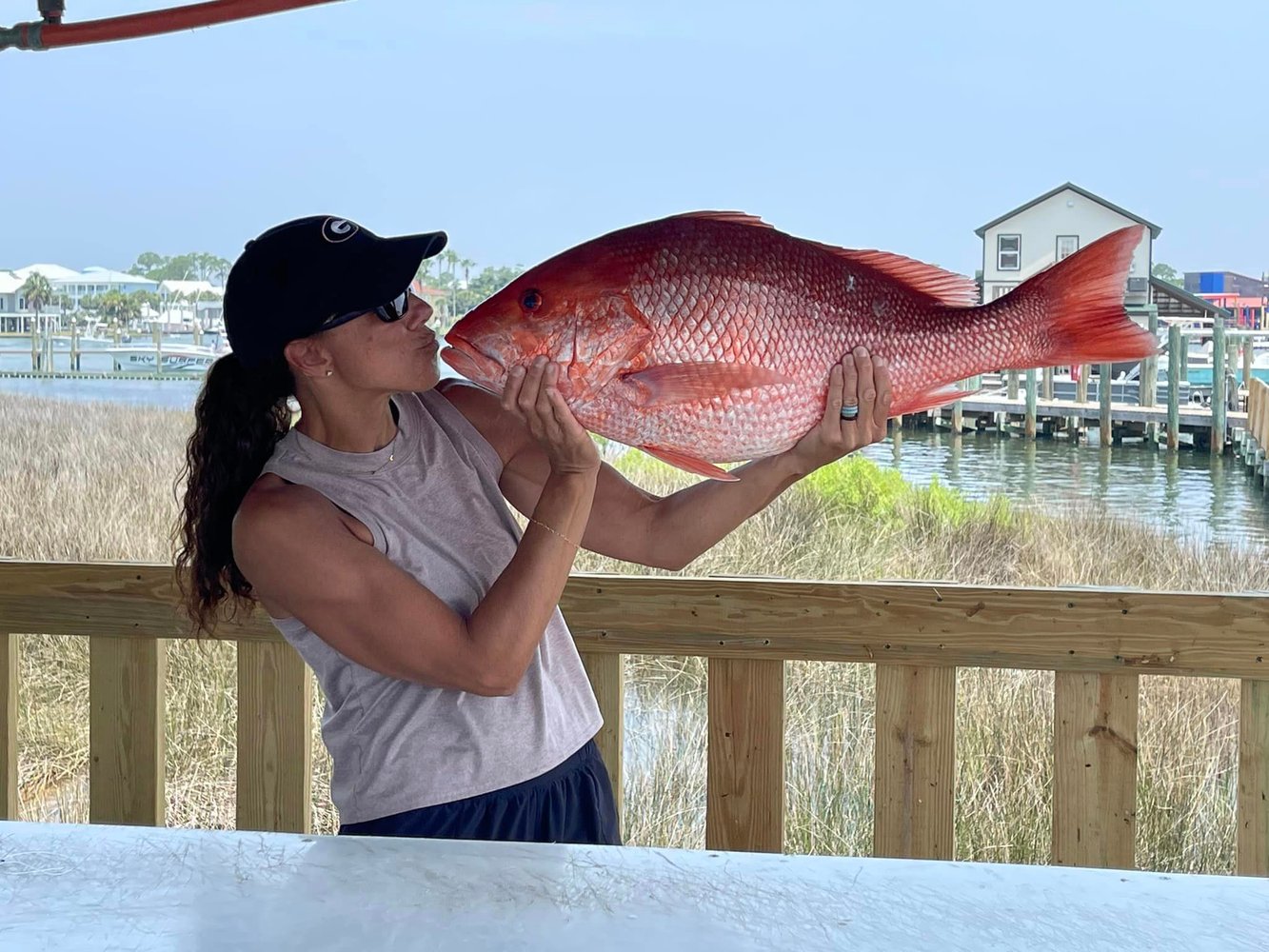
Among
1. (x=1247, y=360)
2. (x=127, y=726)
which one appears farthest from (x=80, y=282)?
(x=1247, y=360)

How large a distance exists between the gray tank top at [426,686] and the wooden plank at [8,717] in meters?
1.20

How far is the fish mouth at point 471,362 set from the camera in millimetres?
1067

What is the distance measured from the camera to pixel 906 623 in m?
2.18

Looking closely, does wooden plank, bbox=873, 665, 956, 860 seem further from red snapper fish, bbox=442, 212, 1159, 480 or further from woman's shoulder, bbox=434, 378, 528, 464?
red snapper fish, bbox=442, 212, 1159, 480

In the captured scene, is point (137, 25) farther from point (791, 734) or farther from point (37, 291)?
point (37, 291)

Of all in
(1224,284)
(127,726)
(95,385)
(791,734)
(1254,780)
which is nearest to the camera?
(1254,780)

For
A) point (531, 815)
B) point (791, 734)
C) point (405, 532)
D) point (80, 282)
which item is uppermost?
point (80, 282)

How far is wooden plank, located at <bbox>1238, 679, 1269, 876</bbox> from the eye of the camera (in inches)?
83.5

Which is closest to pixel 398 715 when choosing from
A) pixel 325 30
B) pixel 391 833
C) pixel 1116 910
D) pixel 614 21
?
pixel 391 833

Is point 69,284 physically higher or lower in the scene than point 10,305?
higher

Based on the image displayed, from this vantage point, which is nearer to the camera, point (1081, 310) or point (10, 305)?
point (1081, 310)

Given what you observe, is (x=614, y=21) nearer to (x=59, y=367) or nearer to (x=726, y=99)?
(x=726, y=99)

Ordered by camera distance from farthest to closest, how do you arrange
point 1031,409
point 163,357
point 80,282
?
1. point 1031,409
2. point 80,282
3. point 163,357

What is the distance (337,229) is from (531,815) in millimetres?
702
